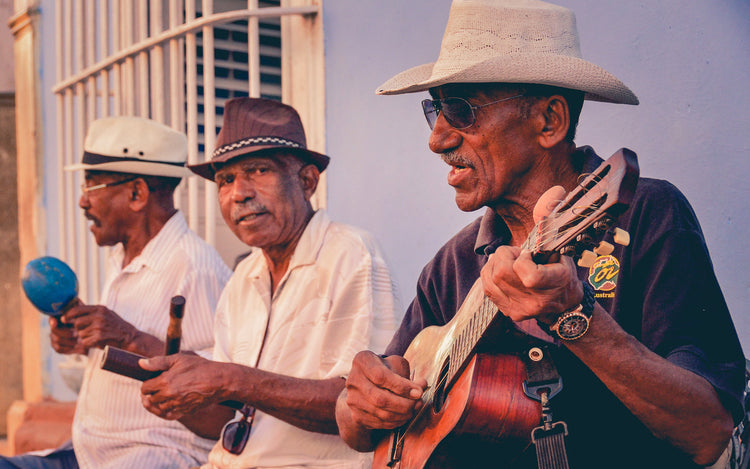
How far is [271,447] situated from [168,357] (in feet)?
1.63

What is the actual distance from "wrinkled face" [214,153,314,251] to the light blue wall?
102 cm

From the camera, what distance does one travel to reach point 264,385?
10.1 ft

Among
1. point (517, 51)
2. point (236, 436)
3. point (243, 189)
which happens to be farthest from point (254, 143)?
point (517, 51)

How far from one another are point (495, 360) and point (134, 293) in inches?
103

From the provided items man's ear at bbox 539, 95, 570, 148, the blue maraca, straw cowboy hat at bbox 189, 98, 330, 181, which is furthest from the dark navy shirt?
the blue maraca

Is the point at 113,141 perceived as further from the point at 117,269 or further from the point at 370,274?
the point at 370,274

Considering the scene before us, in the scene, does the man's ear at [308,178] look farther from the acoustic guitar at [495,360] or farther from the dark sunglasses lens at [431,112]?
the acoustic guitar at [495,360]

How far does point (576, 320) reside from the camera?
5.74 ft

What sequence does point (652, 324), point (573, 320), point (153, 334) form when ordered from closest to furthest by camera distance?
point (573, 320) → point (652, 324) → point (153, 334)

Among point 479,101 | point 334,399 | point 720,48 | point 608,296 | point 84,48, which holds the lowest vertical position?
point 334,399

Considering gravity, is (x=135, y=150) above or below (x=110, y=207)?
above

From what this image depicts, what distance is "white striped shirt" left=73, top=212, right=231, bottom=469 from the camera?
3789mm

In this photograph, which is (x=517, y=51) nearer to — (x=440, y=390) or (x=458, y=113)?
(x=458, y=113)

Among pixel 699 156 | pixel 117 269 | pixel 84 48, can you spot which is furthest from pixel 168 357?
pixel 84 48
